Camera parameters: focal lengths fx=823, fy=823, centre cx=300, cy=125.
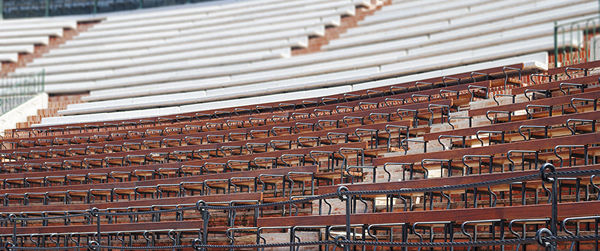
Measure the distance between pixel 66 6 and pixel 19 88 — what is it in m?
6.06

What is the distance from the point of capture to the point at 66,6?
23.7m

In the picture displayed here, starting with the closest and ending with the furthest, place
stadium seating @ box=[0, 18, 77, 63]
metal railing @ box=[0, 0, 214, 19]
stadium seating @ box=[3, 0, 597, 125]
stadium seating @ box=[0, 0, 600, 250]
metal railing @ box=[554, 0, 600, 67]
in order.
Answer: stadium seating @ box=[0, 0, 600, 250] < metal railing @ box=[554, 0, 600, 67] < stadium seating @ box=[3, 0, 597, 125] < stadium seating @ box=[0, 18, 77, 63] < metal railing @ box=[0, 0, 214, 19]

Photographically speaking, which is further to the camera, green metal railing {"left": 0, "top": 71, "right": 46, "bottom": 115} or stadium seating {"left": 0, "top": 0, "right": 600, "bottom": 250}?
green metal railing {"left": 0, "top": 71, "right": 46, "bottom": 115}

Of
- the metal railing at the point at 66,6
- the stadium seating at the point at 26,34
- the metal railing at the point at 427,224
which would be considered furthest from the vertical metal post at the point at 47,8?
the metal railing at the point at 427,224

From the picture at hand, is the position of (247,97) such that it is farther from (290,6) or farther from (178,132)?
(290,6)

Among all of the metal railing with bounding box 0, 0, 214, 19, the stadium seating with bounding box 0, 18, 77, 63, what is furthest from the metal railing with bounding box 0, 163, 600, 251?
the metal railing with bounding box 0, 0, 214, 19

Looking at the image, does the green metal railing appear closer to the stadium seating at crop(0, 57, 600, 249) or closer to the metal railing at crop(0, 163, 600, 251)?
the stadium seating at crop(0, 57, 600, 249)

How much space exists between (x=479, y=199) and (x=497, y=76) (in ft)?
12.2

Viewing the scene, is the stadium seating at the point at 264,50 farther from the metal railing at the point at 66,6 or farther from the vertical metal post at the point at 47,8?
the vertical metal post at the point at 47,8

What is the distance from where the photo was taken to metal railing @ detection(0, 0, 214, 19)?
23.1 metres

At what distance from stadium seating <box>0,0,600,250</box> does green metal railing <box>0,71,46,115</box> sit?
0.35 m

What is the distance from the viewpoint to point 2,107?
1652cm

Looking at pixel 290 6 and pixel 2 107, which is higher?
pixel 290 6

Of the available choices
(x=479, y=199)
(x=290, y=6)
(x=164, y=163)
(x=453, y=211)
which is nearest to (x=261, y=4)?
(x=290, y=6)
